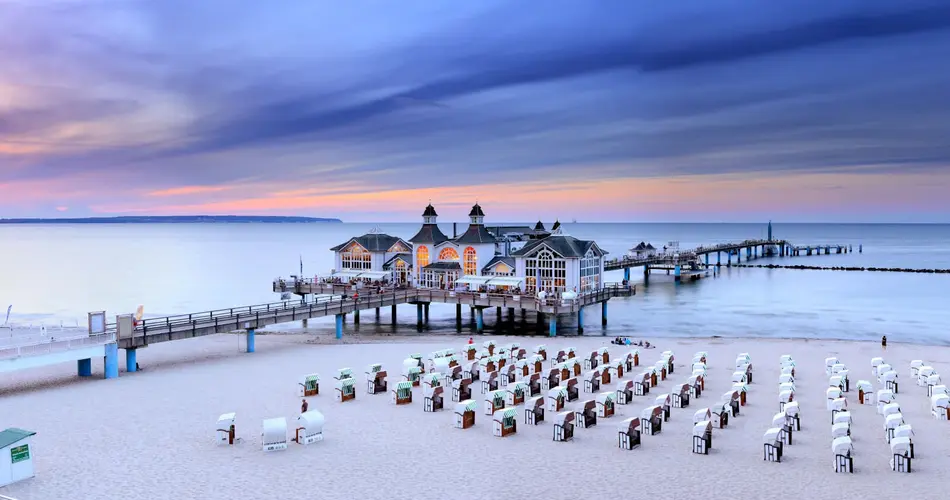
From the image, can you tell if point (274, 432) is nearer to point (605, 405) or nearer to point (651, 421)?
point (605, 405)

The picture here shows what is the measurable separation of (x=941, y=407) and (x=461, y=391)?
1403 cm

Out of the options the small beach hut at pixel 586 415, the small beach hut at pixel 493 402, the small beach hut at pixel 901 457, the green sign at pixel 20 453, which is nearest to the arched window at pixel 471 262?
the small beach hut at pixel 493 402

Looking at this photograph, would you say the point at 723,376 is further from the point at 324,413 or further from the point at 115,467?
the point at 115,467

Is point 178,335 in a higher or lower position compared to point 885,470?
higher

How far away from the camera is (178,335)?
3070 cm

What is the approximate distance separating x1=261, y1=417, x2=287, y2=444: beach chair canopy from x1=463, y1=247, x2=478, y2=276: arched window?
110 ft

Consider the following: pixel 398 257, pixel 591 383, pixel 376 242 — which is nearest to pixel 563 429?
pixel 591 383

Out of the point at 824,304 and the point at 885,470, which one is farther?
the point at 824,304

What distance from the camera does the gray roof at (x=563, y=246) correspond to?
155ft

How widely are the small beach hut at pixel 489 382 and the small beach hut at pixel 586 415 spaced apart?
4.63 metres

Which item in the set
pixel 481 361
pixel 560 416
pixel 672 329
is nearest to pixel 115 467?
pixel 560 416

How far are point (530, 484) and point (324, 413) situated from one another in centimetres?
815

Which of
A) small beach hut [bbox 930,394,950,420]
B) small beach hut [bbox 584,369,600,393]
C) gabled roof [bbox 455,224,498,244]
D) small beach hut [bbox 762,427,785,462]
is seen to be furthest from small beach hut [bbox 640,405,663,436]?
gabled roof [bbox 455,224,498,244]

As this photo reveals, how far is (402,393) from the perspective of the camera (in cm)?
2280
